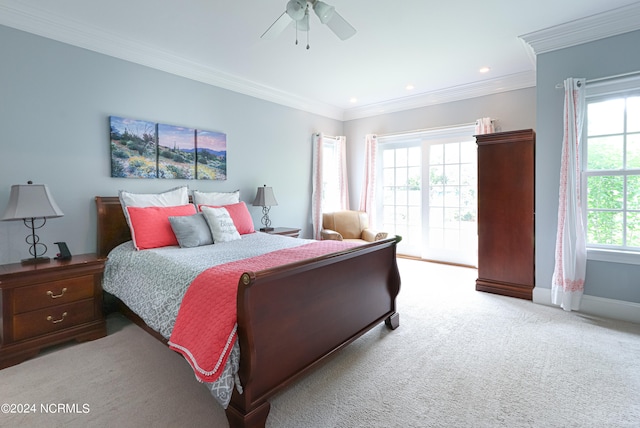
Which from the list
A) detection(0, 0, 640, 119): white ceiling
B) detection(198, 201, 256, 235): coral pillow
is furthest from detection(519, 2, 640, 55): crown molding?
detection(198, 201, 256, 235): coral pillow

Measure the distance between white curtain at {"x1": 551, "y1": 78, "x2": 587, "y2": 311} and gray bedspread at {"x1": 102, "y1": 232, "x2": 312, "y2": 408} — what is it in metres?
2.63

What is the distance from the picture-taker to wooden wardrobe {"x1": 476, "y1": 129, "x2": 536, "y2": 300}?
11.5 ft

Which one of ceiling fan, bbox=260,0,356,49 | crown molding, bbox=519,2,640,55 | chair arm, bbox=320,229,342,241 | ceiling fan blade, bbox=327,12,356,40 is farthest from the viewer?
chair arm, bbox=320,229,342,241

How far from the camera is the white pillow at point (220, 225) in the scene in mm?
3131

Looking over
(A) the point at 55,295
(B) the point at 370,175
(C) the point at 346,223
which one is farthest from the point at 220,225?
(B) the point at 370,175

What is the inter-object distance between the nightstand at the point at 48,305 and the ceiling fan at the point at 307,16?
2.45 m

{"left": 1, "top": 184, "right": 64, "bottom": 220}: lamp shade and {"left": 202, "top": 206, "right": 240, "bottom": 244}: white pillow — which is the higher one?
{"left": 1, "top": 184, "right": 64, "bottom": 220}: lamp shade

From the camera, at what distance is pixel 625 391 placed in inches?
75.3

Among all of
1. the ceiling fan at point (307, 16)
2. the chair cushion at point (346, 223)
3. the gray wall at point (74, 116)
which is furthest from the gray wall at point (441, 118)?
the ceiling fan at point (307, 16)

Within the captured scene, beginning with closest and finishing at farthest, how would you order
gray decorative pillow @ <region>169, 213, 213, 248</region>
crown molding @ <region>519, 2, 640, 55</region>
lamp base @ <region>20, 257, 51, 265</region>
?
1. lamp base @ <region>20, 257, 51, 265</region>
2. crown molding @ <region>519, 2, 640, 55</region>
3. gray decorative pillow @ <region>169, 213, 213, 248</region>

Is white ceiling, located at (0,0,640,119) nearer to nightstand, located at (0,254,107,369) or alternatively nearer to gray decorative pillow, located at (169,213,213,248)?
gray decorative pillow, located at (169,213,213,248)

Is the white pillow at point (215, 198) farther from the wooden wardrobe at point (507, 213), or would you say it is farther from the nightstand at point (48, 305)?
the wooden wardrobe at point (507, 213)

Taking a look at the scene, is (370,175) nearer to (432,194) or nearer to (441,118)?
(432,194)

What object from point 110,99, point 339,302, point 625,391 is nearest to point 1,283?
point 110,99
